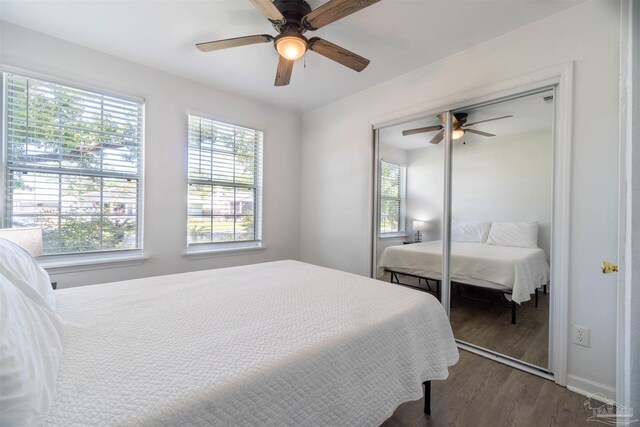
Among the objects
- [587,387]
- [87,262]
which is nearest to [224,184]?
[87,262]

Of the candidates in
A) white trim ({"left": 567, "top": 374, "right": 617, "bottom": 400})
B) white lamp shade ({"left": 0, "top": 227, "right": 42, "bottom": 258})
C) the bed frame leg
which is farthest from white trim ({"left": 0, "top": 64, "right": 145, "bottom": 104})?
white trim ({"left": 567, "top": 374, "right": 617, "bottom": 400})

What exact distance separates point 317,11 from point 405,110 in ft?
4.97

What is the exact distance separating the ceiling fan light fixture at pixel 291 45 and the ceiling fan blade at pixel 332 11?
0.31ft

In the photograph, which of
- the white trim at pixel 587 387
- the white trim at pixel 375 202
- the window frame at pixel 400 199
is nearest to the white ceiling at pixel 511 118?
the window frame at pixel 400 199

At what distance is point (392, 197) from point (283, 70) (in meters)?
1.70

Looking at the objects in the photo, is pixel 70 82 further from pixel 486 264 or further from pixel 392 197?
pixel 486 264

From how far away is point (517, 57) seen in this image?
2070 millimetres

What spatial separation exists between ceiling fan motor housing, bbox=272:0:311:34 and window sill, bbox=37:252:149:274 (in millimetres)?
2362

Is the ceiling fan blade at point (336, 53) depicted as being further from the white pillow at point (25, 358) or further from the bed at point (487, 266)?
the white pillow at point (25, 358)

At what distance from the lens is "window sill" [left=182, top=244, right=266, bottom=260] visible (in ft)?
9.71

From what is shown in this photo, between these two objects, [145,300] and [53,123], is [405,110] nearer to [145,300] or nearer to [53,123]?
[145,300]

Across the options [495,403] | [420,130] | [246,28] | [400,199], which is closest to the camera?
[495,403]

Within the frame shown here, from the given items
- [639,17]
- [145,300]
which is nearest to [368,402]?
[145,300]

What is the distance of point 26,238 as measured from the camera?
1.71 metres
